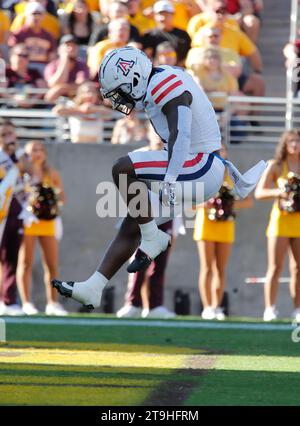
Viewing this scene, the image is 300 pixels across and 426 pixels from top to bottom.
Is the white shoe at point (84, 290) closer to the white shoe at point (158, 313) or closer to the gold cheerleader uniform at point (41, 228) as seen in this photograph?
the white shoe at point (158, 313)

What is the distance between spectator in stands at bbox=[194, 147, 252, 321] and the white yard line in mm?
1130

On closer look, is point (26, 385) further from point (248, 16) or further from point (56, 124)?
point (248, 16)

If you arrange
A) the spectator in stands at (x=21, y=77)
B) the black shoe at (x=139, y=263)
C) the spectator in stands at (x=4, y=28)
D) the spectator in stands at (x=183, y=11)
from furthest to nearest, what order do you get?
the spectator in stands at (x=183, y=11), the spectator in stands at (x=4, y=28), the spectator in stands at (x=21, y=77), the black shoe at (x=139, y=263)

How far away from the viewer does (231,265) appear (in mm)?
14586

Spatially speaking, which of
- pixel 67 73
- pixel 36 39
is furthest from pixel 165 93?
pixel 36 39

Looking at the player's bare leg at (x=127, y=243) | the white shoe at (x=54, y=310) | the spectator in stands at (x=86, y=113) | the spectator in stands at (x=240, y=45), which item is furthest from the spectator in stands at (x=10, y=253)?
the player's bare leg at (x=127, y=243)

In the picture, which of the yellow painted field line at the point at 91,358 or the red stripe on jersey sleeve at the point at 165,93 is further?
the yellow painted field line at the point at 91,358

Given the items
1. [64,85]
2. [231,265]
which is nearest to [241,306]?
[231,265]

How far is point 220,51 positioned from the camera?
1484 centimetres

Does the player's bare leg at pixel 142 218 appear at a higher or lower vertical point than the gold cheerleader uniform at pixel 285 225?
lower

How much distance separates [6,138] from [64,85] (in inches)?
91.3

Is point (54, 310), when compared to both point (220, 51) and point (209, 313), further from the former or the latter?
point (220, 51)

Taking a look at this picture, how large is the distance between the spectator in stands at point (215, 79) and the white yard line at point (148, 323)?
357 centimetres

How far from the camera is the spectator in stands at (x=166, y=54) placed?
14.3 m
